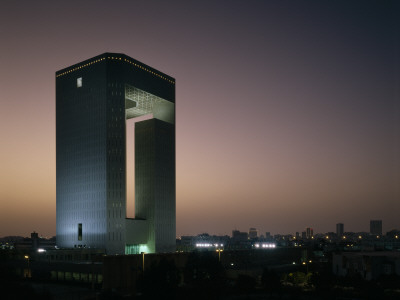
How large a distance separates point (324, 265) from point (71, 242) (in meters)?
70.5

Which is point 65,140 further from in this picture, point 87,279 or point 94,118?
point 87,279

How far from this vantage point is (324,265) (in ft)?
409

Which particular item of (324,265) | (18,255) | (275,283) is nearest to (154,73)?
(18,255)

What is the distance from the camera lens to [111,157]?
12775 cm

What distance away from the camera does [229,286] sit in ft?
275

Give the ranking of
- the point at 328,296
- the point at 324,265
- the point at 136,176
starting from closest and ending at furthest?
the point at 328,296, the point at 324,265, the point at 136,176

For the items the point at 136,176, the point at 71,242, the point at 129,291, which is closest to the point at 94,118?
the point at 136,176

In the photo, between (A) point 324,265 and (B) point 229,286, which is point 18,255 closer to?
(B) point 229,286

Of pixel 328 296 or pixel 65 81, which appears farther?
pixel 65 81

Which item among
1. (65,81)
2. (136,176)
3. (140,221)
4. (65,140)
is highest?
(65,81)

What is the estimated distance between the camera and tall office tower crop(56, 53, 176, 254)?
12688 centimetres

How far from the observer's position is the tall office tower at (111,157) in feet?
416

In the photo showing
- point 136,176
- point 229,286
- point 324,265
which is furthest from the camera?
point 136,176

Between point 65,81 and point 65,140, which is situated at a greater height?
point 65,81
